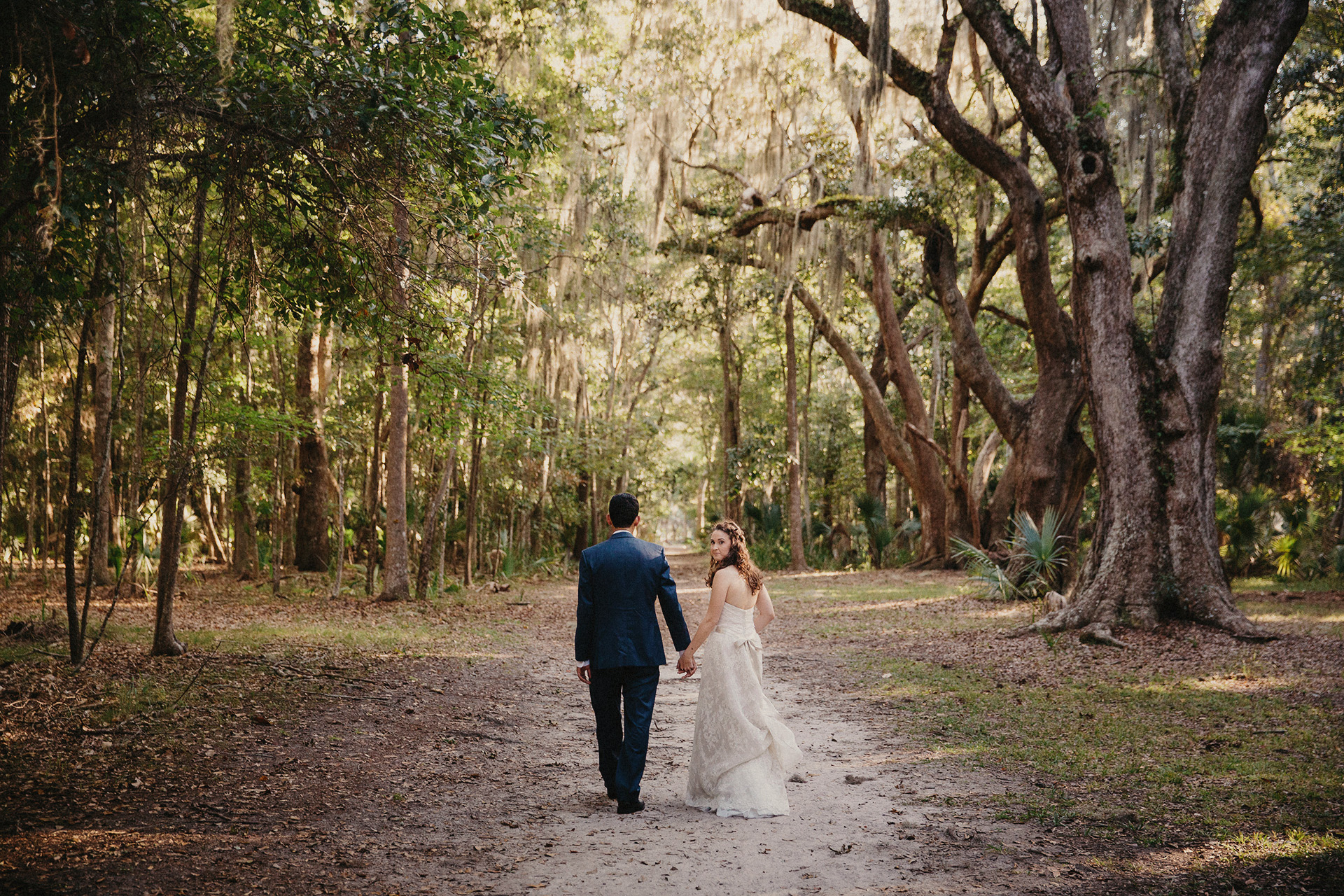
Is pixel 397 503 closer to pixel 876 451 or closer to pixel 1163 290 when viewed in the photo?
pixel 1163 290

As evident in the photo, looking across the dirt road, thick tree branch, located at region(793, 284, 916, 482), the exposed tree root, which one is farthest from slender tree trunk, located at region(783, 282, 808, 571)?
the dirt road

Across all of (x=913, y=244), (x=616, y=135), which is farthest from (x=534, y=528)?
(x=913, y=244)

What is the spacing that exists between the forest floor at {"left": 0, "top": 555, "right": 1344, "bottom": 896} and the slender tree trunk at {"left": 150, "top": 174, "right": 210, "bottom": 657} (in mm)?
298

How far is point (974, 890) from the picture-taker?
350 centimetres

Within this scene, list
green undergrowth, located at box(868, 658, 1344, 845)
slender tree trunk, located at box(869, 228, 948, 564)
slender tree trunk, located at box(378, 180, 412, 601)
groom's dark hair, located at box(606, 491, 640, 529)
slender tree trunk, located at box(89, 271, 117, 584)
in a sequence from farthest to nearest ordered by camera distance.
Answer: slender tree trunk, located at box(869, 228, 948, 564), slender tree trunk, located at box(378, 180, 412, 601), slender tree trunk, located at box(89, 271, 117, 584), groom's dark hair, located at box(606, 491, 640, 529), green undergrowth, located at box(868, 658, 1344, 845)

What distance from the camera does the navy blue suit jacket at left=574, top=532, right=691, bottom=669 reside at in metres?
4.65

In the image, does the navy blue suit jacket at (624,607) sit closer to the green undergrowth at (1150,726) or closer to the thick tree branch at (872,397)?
the green undergrowth at (1150,726)

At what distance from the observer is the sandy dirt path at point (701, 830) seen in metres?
3.63

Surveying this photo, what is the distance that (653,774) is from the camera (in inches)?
214

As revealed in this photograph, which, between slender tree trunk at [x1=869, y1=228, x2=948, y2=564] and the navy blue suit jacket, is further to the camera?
slender tree trunk at [x1=869, y1=228, x2=948, y2=564]

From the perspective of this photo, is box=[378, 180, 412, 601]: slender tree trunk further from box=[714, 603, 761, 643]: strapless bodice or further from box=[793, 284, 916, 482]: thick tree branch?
box=[793, 284, 916, 482]: thick tree branch

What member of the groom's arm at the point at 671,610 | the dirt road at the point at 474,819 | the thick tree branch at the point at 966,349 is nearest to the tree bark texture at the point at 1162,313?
the dirt road at the point at 474,819

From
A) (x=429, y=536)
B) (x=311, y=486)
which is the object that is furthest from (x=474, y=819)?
(x=311, y=486)

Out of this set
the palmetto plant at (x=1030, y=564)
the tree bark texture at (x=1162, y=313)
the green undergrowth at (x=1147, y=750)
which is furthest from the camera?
the palmetto plant at (x=1030, y=564)
